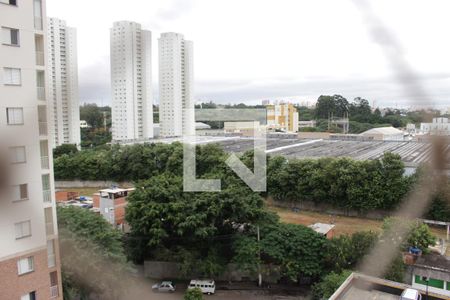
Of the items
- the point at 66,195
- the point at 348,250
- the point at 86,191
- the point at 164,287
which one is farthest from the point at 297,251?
the point at 86,191

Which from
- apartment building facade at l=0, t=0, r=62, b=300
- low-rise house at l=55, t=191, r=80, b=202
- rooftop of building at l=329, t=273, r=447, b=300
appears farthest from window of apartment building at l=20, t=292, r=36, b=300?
low-rise house at l=55, t=191, r=80, b=202

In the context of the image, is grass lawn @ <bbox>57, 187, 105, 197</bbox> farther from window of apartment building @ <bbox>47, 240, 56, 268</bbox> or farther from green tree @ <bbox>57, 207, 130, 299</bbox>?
window of apartment building @ <bbox>47, 240, 56, 268</bbox>

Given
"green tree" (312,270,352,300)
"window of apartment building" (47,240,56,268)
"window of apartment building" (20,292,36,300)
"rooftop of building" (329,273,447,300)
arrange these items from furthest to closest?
"green tree" (312,270,352,300) < "rooftop of building" (329,273,447,300) < "window of apartment building" (20,292,36,300) < "window of apartment building" (47,240,56,268)

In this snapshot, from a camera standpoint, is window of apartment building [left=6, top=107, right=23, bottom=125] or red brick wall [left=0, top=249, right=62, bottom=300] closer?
window of apartment building [left=6, top=107, right=23, bottom=125]

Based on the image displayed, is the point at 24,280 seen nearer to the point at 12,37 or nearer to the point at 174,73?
the point at 12,37

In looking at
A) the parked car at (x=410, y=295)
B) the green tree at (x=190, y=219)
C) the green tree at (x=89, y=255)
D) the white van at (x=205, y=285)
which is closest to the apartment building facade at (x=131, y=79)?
the green tree at (x=89, y=255)
